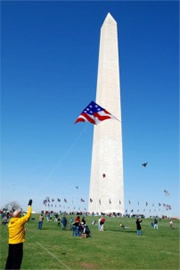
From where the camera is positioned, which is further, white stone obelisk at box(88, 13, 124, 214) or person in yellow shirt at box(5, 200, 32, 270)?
white stone obelisk at box(88, 13, 124, 214)

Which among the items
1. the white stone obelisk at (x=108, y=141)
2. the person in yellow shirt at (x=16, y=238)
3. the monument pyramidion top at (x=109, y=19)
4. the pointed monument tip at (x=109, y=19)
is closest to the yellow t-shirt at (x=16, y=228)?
the person in yellow shirt at (x=16, y=238)

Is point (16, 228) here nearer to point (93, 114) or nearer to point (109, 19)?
point (93, 114)

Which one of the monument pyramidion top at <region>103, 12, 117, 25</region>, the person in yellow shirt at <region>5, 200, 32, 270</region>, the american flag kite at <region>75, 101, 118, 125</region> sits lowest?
the person in yellow shirt at <region>5, 200, 32, 270</region>

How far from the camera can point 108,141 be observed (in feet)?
205

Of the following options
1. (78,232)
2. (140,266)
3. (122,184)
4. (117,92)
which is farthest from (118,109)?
(140,266)

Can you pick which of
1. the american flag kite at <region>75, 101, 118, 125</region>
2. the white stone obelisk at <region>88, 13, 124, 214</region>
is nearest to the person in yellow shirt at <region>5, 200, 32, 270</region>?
the american flag kite at <region>75, 101, 118, 125</region>

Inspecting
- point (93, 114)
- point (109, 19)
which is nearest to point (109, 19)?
point (109, 19)

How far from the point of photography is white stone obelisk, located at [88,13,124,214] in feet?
199

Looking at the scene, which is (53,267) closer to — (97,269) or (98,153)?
(97,269)

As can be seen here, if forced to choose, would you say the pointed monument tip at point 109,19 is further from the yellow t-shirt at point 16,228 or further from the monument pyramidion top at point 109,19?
the yellow t-shirt at point 16,228

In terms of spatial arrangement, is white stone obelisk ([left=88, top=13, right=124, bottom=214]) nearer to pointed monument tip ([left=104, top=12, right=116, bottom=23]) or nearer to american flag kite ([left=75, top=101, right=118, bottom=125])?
pointed monument tip ([left=104, top=12, right=116, bottom=23])

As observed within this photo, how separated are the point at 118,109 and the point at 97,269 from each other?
55.5m

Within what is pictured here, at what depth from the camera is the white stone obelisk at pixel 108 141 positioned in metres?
60.5

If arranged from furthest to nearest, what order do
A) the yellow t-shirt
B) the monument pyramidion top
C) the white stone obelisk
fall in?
the monument pyramidion top < the white stone obelisk < the yellow t-shirt
